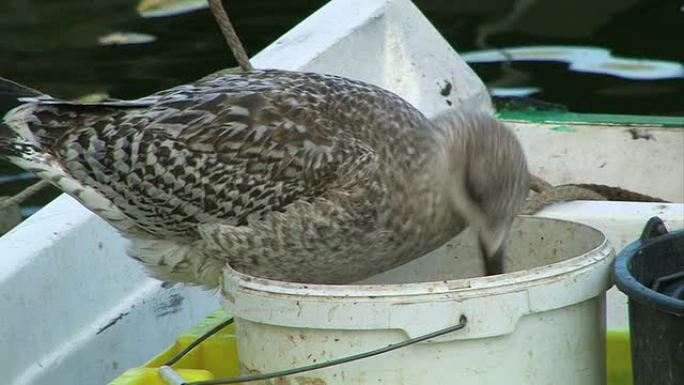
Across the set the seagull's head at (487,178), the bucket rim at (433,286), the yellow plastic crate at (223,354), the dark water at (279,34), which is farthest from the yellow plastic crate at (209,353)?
the dark water at (279,34)

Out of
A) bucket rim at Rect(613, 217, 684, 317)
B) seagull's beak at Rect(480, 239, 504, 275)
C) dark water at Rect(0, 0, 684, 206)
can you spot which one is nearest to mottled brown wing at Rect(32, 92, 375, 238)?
seagull's beak at Rect(480, 239, 504, 275)

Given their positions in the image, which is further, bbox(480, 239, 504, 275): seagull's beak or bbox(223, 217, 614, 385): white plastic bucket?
bbox(480, 239, 504, 275): seagull's beak

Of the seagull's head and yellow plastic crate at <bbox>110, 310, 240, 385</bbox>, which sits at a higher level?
the seagull's head

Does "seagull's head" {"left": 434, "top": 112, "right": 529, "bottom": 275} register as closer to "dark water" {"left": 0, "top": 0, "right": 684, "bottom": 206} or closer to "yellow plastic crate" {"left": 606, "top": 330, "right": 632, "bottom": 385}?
"yellow plastic crate" {"left": 606, "top": 330, "right": 632, "bottom": 385}

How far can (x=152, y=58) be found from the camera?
994 cm

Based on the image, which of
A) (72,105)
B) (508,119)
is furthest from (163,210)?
(508,119)

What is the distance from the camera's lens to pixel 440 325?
3557 mm

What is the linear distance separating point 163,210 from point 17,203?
1692 millimetres

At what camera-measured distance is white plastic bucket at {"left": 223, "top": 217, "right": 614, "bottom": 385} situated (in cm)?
355

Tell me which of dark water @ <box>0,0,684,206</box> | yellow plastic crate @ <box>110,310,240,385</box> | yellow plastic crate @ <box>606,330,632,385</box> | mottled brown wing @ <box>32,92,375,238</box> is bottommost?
dark water @ <box>0,0,684,206</box>

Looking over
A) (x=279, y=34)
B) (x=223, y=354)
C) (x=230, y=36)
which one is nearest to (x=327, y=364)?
(x=223, y=354)

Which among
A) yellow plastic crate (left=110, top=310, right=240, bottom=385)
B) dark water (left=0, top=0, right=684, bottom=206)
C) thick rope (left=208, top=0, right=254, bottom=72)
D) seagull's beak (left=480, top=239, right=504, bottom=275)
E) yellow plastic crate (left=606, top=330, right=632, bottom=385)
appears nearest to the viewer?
seagull's beak (left=480, top=239, right=504, bottom=275)

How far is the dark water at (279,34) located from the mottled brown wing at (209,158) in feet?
13.4

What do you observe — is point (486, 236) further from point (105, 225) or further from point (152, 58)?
point (152, 58)
